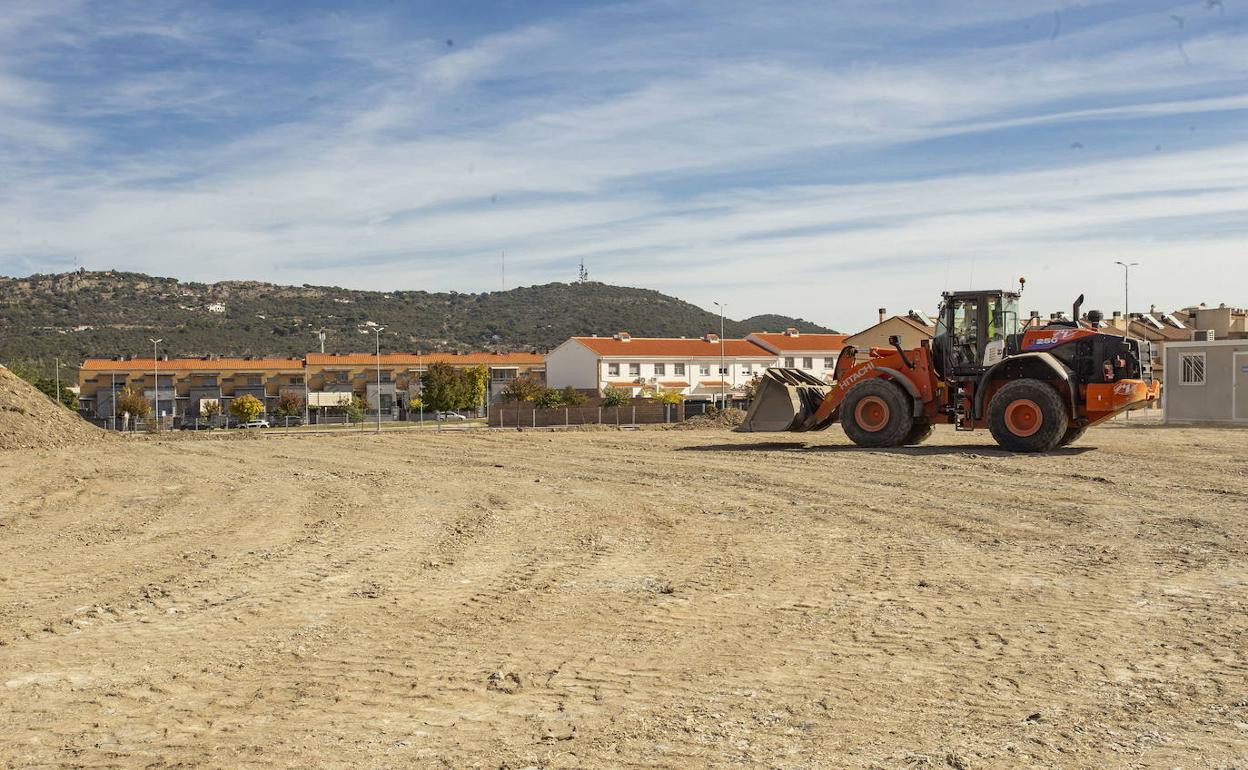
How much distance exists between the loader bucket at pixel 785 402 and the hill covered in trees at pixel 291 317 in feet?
325

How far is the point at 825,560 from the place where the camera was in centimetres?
1041

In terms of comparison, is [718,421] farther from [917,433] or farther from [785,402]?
[917,433]

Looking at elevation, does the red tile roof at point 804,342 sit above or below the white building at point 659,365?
above

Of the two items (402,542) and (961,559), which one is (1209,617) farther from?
(402,542)

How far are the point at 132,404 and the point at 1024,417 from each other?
253ft

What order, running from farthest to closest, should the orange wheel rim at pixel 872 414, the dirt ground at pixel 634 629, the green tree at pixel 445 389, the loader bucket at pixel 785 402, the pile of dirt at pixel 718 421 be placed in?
the green tree at pixel 445 389 < the pile of dirt at pixel 718 421 < the loader bucket at pixel 785 402 < the orange wheel rim at pixel 872 414 < the dirt ground at pixel 634 629

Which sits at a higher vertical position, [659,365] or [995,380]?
[659,365]

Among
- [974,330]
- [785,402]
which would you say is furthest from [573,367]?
[974,330]

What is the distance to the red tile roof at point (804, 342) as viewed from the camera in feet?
303

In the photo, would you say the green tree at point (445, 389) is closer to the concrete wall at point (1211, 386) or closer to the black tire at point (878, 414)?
the concrete wall at point (1211, 386)

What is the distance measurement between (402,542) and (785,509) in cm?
515

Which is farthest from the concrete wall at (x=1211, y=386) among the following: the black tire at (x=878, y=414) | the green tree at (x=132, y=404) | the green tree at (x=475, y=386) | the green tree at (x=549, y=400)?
the green tree at (x=132, y=404)

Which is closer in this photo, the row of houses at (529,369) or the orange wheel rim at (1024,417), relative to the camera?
the orange wheel rim at (1024,417)

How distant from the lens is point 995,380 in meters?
21.9
